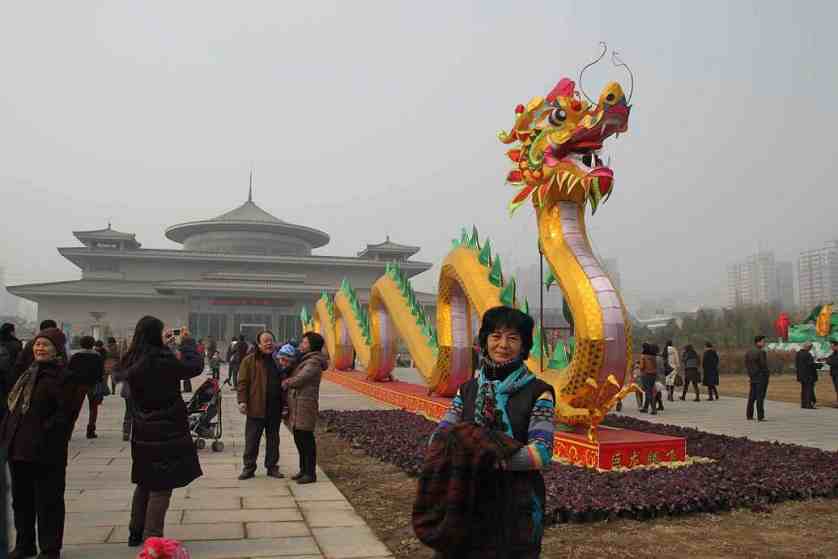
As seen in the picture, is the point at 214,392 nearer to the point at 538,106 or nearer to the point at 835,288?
the point at 538,106

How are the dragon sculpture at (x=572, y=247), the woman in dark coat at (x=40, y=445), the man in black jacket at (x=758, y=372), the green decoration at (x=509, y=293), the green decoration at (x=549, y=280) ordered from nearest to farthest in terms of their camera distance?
the woman in dark coat at (x=40, y=445) < the dragon sculpture at (x=572, y=247) < the green decoration at (x=549, y=280) < the green decoration at (x=509, y=293) < the man in black jacket at (x=758, y=372)

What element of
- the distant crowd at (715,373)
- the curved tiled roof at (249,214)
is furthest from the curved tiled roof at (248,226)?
the distant crowd at (715,373)

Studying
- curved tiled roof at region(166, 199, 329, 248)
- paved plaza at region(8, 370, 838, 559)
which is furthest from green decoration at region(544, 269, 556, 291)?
curved tiled roof at region(166, 199, 329, 248)

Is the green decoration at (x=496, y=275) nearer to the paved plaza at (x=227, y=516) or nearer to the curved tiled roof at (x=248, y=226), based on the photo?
the paved plaza at (x=227, y=516)

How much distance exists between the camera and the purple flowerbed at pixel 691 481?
457cm

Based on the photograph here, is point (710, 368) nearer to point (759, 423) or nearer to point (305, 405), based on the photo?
point (759, 423)

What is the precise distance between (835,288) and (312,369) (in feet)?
225

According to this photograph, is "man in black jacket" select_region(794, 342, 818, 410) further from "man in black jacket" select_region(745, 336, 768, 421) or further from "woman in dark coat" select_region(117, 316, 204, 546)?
"woman in dark coat" select_region(117, 316, 204, 546)

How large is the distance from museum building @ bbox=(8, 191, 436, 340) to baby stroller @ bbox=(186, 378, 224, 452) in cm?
2980

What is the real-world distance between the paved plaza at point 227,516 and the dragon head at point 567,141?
3.75 metres

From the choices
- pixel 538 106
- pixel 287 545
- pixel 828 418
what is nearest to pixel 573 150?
pixel 538 106

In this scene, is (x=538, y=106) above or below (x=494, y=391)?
above

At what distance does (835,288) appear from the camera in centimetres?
6150

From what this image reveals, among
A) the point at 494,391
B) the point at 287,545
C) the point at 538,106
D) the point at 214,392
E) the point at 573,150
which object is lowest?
the point at 287,545
